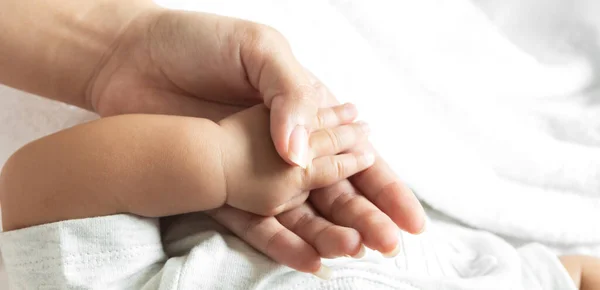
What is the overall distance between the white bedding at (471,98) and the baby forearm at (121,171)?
0.25 m

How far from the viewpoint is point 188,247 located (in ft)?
2.02

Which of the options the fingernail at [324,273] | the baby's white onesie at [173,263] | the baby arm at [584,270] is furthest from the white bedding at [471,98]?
the fingernail at [324,273]

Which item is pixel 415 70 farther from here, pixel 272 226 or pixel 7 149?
pixel 7 149

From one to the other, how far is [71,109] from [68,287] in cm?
33

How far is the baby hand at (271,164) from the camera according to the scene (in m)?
0.54

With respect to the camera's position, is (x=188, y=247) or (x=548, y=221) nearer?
(x=188, y=247)

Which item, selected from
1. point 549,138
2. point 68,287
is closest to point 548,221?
point 549,138

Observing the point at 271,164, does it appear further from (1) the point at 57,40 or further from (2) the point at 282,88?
(1) the point at 57,40

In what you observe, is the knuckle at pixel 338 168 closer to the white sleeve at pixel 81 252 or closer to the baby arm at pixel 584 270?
the white sleeve at pixel 81 252

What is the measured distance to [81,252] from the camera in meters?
0.54

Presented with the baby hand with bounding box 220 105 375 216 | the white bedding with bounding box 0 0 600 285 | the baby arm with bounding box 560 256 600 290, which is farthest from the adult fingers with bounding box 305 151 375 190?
the baby arm with bounding box 560 256 600 290

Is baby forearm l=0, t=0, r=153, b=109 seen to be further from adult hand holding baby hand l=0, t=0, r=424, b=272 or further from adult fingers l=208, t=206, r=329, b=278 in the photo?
adult fingers l=208, t=206, r=329, b=278

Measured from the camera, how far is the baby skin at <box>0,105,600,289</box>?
0.53 m

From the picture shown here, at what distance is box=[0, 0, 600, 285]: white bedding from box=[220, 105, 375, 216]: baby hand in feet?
0.87
